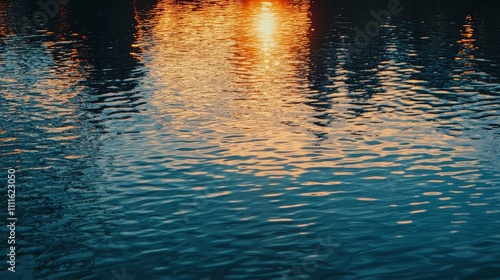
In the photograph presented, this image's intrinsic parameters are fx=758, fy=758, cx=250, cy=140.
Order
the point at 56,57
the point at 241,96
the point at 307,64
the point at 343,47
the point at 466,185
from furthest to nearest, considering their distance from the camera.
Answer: the point at 343,47 < the point at 56,57 < the point at 307,64 < the point at 241,96 < the point at 466,185

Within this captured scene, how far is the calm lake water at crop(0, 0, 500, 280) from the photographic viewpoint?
31203 millimetres

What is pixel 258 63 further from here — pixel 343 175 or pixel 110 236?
pixel 110 236

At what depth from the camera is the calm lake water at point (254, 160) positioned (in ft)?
102

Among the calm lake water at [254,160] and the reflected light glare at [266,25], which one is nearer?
the calm lake water at [254,160]

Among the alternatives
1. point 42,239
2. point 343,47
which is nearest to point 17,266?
point 42,239

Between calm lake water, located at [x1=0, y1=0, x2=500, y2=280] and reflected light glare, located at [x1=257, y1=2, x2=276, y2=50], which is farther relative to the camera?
reflected light glare, located at [x1=257, y1=2, x2=276, y2=50]

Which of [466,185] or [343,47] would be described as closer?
[466,185]

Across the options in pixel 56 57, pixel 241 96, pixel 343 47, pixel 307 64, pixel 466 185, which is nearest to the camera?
pixel 466 185

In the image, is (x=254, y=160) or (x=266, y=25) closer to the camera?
(x=254, y=160)

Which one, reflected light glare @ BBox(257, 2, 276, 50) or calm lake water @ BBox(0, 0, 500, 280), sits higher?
calm lake water @ BBox(0, 0, 500, 280)

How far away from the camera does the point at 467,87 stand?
225 ft

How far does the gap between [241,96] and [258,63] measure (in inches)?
806

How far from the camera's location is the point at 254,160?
4488cm

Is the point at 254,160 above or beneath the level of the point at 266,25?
above
